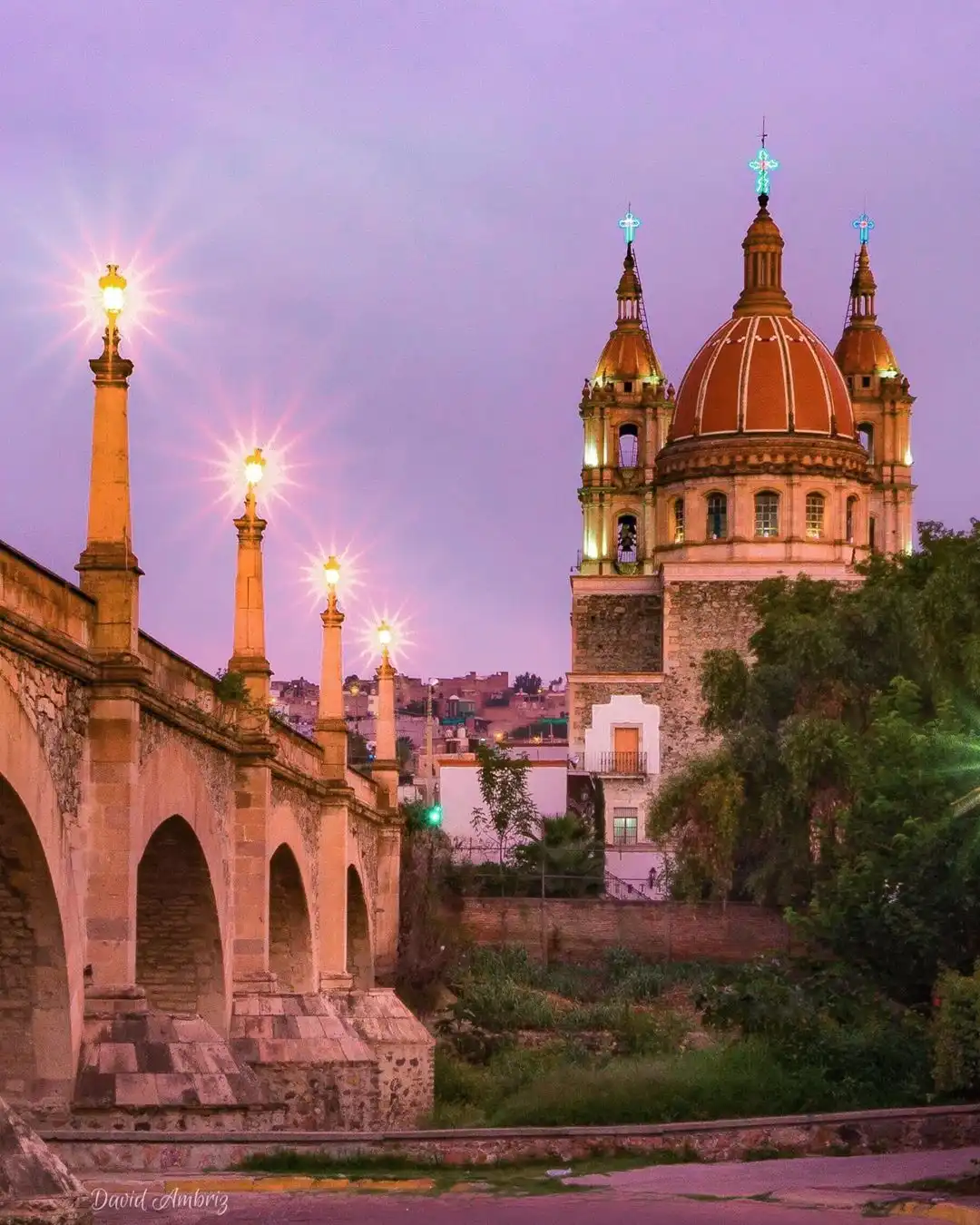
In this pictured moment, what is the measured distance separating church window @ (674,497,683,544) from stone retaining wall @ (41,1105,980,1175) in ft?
176

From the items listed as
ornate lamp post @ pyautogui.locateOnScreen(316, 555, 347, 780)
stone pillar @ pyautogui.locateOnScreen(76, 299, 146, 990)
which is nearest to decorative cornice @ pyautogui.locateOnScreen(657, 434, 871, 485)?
ornate lamp post @ pyautogui.locateOnScreen(316, 555, 347, 780)

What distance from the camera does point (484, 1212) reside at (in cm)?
1772

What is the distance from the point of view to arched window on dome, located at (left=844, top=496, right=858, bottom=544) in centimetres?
7631

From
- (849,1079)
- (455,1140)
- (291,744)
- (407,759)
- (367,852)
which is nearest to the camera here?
(455,1140)

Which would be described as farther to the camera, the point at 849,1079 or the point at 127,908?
the point at 849,1079

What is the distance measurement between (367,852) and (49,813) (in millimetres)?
27351

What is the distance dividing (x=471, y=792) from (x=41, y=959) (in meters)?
50.1

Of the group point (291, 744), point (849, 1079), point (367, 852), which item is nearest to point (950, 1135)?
point (849, 1079)

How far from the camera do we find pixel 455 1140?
20844 mm

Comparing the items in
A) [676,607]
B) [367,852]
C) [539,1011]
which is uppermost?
[676,607]

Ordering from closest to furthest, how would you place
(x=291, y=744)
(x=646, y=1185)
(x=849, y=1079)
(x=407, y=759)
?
(x=646, y=1185) < (x=849, y=1079) < (x=291, y=744) < (x=407, y=759)

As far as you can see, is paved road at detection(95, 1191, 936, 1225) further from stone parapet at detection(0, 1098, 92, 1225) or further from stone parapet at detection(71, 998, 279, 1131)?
stone parapet at detection(71, 998, 279, 1131)

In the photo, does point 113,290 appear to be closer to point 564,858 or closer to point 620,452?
point 564,858

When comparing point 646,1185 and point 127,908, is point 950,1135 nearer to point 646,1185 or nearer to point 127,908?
point 646,1185
